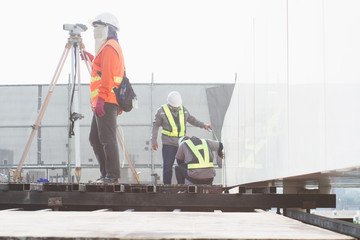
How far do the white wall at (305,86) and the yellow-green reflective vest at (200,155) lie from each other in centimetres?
294

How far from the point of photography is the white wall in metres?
1.54

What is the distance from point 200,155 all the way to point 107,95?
5.20ft

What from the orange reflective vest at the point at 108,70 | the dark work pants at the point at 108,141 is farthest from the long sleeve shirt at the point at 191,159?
the orange reflective vest at the point at 108,70

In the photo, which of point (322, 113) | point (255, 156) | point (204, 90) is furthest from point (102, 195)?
point (204, 90)

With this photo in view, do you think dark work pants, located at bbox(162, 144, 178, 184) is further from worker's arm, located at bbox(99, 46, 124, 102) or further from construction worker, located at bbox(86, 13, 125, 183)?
worker's arm, located at bbox(99, 46, 124, 102)

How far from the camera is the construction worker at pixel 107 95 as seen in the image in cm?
668

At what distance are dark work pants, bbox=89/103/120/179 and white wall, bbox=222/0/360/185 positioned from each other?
318cm

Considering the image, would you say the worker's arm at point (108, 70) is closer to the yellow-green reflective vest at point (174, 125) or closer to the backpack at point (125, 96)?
the backpack at point (125, 96)

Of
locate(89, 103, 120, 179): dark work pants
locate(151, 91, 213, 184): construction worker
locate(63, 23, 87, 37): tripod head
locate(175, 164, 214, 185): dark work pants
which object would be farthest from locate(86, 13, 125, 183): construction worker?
locate(151, 91, 213, 184): construction worker

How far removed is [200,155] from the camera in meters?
6.85

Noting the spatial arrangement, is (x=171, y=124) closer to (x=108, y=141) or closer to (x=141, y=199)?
(x=108, y=141)

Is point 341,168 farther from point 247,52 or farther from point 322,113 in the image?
point 247,52

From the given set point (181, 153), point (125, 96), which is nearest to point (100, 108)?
point (125, 96)

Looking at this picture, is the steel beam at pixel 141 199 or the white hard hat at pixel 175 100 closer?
the steel beam at pixel 141 199
